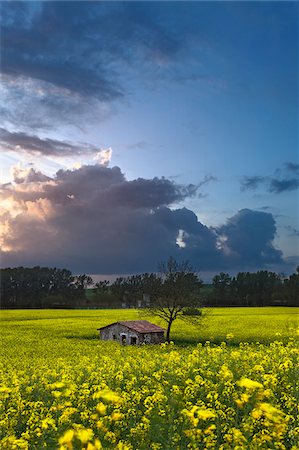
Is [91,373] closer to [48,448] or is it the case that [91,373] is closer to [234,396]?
[234,396]

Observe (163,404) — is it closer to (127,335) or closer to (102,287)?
(127,335)

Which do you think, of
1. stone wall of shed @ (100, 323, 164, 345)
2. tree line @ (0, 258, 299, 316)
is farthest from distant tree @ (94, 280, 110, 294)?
stone wall of shed @ (100, 323, 164, 345)

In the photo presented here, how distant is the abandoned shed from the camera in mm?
45094

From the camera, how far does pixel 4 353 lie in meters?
39.8

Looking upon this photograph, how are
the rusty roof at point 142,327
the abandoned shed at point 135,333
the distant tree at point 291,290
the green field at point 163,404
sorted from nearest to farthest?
the green field at point 163,404 < the abandoned shed at point 135,333 < the rusty roof at point 142,327 < the distant tree at point 291,290

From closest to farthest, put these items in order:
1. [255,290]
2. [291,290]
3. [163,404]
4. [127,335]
A: [163,404]
[127,335]
[291,290]
[255,290]

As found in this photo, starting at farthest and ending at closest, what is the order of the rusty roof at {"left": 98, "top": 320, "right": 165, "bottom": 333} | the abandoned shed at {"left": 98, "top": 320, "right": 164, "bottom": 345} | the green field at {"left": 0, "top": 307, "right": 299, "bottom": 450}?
the rusty roof at {"left": 98, "top": 320, "right": 165, "bottom": 333}
the abandoned shed at {"left": 98, "top": 320, "right": 164, "bottom": 345}
the green field at {"left": 0, "top": 307, "right": 299, "bottom": 450}

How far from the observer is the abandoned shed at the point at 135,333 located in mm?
45094

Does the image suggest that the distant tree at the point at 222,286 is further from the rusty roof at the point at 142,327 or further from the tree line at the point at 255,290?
the rusty roof at the point at 142,327

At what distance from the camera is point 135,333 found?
45.5 metres

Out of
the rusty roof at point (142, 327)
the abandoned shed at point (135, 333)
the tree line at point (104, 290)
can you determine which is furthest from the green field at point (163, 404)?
the tree line at point (104, 290)

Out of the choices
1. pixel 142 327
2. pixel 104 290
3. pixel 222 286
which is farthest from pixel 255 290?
pixel 142 327

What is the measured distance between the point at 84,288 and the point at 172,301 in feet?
292

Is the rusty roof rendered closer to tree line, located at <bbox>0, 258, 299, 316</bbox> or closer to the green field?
the green field
